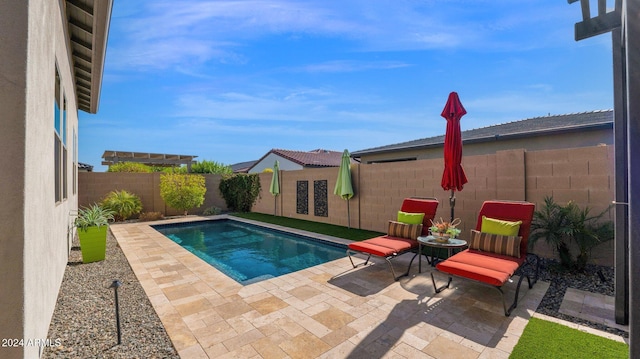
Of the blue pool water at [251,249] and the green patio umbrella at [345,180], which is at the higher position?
the green patio umbrella at [345,180]

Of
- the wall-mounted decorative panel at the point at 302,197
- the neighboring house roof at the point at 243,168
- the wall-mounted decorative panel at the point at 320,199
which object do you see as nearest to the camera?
the wall-mounted decorative panel at the point at 320,199

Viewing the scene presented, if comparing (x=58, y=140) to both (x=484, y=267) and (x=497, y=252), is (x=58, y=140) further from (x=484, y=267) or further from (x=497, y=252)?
(x=497, y=252)

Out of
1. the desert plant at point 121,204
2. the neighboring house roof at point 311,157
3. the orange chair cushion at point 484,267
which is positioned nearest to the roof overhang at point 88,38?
the desert plant at point 121,204

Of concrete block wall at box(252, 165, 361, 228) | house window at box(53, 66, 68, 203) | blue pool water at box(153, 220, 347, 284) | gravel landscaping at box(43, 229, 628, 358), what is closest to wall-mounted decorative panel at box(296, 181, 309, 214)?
concrete block wall at box(252, 165, 361, 228)

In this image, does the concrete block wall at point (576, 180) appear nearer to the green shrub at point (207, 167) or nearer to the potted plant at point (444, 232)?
the potted plant at point (444, 232)

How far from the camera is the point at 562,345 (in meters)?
2.93

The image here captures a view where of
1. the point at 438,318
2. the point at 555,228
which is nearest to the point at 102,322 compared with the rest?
the point at 438,318

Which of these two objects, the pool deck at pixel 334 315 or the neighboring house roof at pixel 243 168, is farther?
the neighboring house roof at pixel 243 168

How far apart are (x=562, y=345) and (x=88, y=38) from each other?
928 cm

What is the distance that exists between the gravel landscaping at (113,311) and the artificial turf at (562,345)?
0.38 m

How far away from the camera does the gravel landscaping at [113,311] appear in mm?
2910

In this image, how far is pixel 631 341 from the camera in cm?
162

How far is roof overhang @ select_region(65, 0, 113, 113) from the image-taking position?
14.7ft

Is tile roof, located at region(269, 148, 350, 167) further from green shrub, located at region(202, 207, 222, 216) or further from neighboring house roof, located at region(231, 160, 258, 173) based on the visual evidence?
green shrub, located at region(202, 207, 222, 216)
